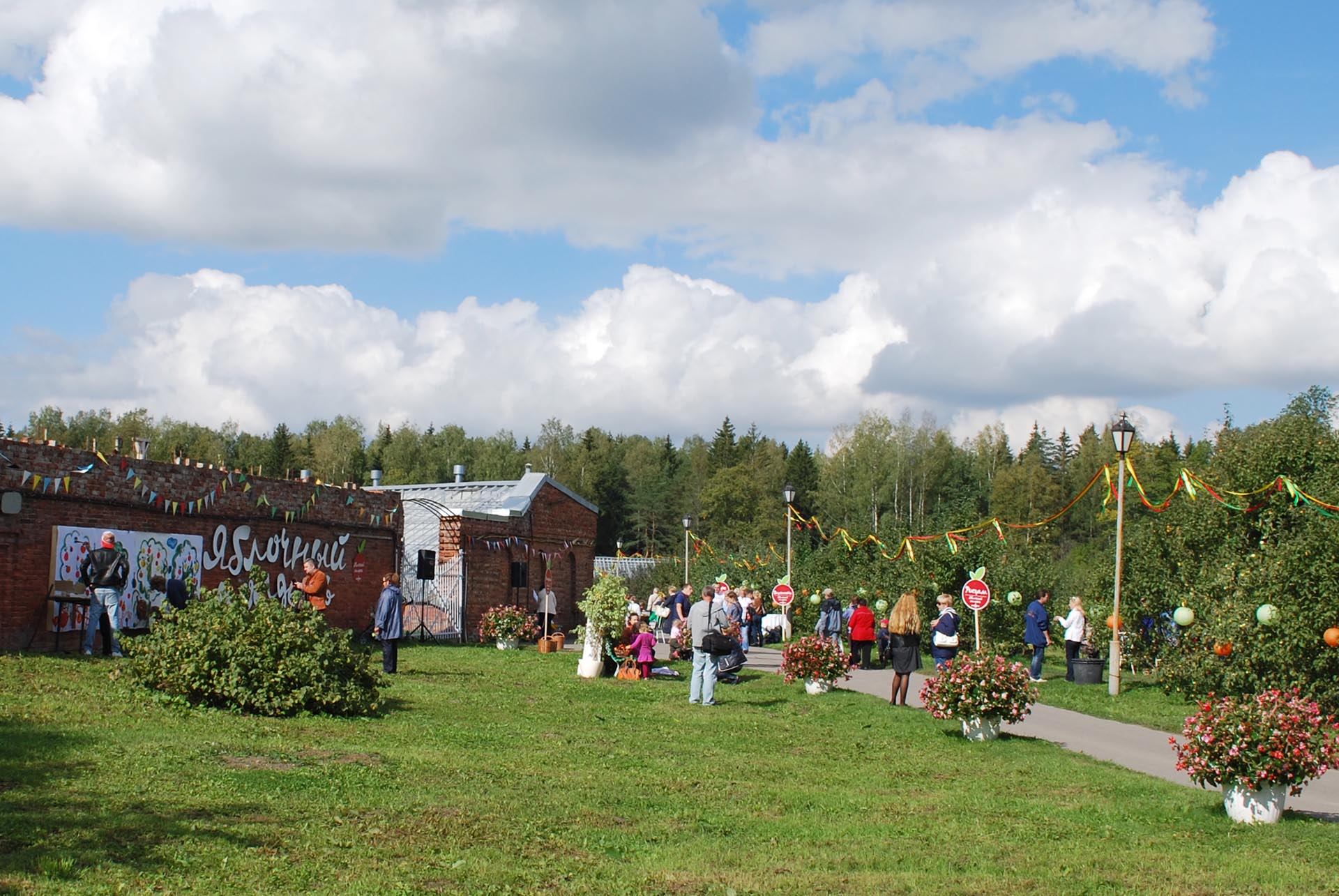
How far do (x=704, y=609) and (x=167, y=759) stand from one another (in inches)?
358

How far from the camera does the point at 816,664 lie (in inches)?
749

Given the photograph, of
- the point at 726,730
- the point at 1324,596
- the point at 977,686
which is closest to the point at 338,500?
the point at 726,730

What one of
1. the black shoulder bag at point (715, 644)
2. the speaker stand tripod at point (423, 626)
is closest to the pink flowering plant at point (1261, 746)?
the black shoulder bag at point (715, 644)

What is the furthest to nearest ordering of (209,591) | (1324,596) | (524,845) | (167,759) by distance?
(1324,596) < (209,591) < (167,759) < (524,845)

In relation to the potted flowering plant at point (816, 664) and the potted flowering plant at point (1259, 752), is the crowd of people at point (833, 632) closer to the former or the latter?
the potted flowering plant at point (816, 664)

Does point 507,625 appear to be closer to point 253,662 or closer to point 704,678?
point 704,678

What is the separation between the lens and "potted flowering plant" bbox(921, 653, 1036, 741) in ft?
44.8

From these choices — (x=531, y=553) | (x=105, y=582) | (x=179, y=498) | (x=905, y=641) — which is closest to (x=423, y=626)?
A: (x=531, y=553)

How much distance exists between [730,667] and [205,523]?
405 inches

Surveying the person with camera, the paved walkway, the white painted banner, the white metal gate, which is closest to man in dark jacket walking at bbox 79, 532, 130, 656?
the white painted banner

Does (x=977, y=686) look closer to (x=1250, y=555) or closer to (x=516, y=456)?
(x=1250, y=555)

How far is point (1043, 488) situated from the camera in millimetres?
90625

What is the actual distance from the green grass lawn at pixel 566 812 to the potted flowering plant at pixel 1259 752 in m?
0.29

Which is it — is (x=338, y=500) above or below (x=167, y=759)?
above
